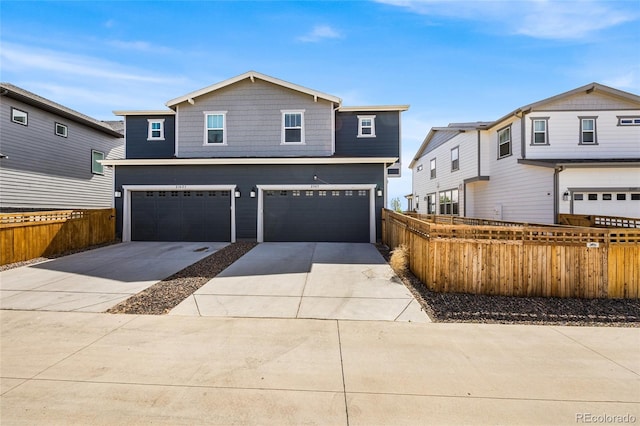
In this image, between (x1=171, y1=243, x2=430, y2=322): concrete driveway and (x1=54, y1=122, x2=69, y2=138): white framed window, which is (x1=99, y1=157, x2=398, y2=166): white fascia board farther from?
(x1=54, y1=122, x2=69, y2=138): white framed window

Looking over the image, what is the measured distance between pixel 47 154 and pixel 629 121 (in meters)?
28.3

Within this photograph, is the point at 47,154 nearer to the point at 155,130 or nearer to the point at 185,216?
the point at 155,130

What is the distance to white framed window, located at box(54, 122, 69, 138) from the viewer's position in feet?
51.3

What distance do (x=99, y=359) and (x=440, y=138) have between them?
22358 mm

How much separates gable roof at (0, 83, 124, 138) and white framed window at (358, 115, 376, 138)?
52.0 feet

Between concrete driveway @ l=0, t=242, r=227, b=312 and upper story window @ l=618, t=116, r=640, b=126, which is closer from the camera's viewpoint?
concrete driveway @ l=0, t=242, r=227, b=312

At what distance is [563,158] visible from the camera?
13180mm

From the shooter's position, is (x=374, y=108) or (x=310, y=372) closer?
(x=310, y=372)

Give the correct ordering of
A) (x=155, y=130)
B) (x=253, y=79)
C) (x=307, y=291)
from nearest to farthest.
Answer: (x=307, y=291) → (x=253, y=79) → (x=155, y=130)

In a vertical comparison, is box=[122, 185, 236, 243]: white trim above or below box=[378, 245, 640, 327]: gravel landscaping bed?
above

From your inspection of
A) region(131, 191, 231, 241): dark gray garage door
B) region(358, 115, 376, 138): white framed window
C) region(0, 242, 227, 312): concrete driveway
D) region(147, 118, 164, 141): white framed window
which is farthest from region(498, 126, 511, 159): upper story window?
region(147, 118, 164, 141): white framed window

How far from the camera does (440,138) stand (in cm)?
2123

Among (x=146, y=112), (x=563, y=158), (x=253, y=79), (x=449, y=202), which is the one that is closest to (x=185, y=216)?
(x=146, y=112)

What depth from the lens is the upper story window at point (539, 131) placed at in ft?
43.9
